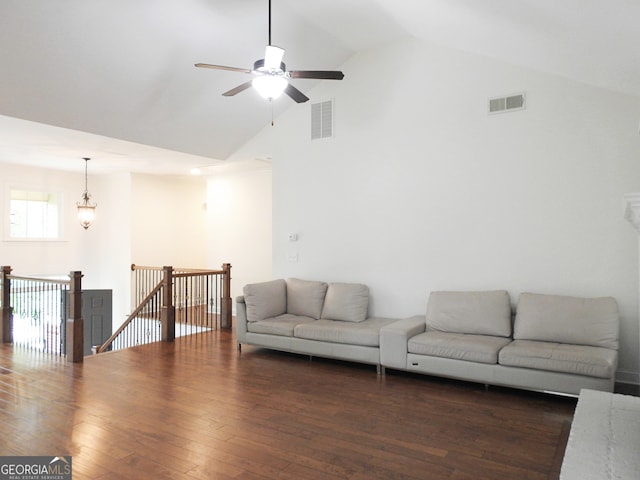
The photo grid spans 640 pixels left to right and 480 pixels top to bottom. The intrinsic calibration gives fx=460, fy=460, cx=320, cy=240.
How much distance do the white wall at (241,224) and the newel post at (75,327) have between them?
12.1 ft

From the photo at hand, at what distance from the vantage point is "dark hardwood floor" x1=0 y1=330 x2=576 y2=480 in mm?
2869

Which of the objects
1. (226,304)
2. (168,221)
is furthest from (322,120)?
(168,221)

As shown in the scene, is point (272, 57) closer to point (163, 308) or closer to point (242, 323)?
point (242, 323)

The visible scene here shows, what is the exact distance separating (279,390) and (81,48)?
386 centimetres

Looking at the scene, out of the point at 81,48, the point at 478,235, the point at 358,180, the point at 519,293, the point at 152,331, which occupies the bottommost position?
the point at 152,331

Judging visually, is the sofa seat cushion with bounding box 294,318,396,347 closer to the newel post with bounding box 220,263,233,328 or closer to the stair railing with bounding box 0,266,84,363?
the newel post with bounding box 220,263,233,328

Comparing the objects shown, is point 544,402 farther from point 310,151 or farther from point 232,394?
point 310,151

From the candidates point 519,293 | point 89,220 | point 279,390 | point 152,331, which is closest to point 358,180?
point 519,293

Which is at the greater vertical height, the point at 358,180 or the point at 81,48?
the point at 81,48

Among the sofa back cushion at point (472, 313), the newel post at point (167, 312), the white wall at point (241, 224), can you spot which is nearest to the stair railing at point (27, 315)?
the newel post at point (167, 312)

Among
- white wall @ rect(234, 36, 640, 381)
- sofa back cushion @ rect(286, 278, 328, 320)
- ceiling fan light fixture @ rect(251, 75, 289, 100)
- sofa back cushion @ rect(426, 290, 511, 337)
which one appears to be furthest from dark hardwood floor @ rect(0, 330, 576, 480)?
ceiling fan light fixture @ rect(251, 75, 289, 100)

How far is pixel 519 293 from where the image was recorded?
16.6ft

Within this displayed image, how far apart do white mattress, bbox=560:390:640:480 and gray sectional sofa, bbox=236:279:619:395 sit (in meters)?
0.99

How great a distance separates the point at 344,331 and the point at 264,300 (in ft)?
4.18
